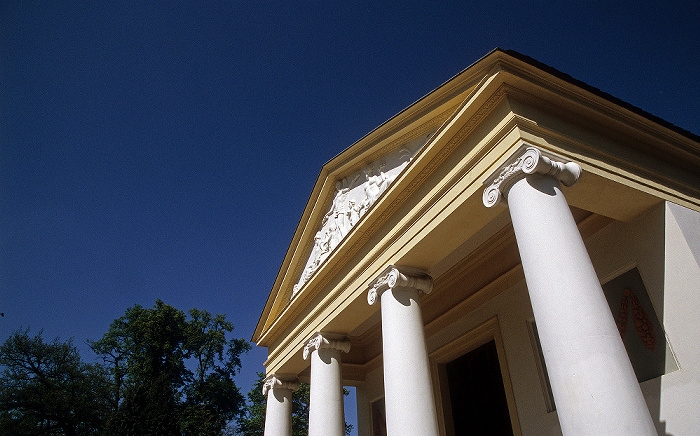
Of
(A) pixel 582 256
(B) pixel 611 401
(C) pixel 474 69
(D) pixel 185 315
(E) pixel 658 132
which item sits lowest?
(B) pixel 611 401

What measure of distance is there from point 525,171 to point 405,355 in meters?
3.80

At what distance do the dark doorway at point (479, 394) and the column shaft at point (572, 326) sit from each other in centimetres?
655

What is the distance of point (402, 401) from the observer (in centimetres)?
716

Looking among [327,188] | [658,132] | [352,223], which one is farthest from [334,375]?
[658,132]

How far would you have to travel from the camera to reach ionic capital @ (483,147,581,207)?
5.84 m

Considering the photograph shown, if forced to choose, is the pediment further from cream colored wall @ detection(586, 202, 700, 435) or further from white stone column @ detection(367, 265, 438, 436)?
white stone column @ detection(367, 265, 438, 436)

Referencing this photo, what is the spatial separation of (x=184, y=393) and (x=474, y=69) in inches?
1347

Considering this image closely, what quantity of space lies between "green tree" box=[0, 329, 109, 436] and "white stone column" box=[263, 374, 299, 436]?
73.2 ft

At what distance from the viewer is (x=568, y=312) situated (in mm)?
4883

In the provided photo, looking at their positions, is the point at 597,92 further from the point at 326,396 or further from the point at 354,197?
the point at 326,396

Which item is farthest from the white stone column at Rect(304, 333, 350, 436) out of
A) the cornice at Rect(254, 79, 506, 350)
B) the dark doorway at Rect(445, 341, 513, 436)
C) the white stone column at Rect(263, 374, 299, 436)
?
the dark doorway at Rect(445, 341, 513, 436)

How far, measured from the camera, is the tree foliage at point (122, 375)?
92.7 feet

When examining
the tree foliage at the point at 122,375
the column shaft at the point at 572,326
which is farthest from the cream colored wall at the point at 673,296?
the tree foliage at the point at 122,375

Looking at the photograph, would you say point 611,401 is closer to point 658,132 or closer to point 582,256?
point 582,256
